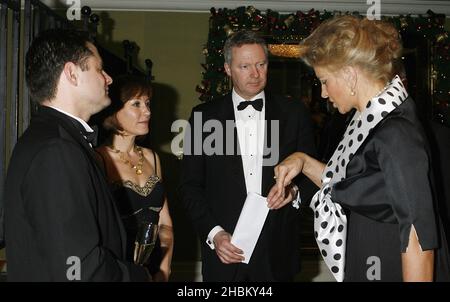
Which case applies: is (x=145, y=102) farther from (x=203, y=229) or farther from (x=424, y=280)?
(x=424, y=280)

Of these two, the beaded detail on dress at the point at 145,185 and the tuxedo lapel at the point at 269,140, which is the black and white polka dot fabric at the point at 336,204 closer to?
the tuxedo lapel at the point at 269,140

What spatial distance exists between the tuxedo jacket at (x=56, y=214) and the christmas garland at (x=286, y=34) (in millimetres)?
3879

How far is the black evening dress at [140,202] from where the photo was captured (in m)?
2.68

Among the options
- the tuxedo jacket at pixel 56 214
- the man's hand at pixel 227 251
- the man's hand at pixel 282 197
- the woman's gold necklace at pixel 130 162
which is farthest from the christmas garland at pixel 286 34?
the tuxedo jacket at pixel 56 214

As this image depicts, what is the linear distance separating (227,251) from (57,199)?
122cm

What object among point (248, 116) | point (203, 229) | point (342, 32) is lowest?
point (203, 229)

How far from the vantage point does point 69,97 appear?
1631 millimetres

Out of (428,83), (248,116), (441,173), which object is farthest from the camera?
(428,83)

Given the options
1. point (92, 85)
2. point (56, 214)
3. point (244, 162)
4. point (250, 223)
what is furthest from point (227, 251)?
point (56, 214)

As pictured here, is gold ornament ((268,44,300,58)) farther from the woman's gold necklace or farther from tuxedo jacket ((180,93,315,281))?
the woman's gold necklace

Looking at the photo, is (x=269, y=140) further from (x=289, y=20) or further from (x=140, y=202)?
(x=289, y=20)

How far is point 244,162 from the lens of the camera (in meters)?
2.63
